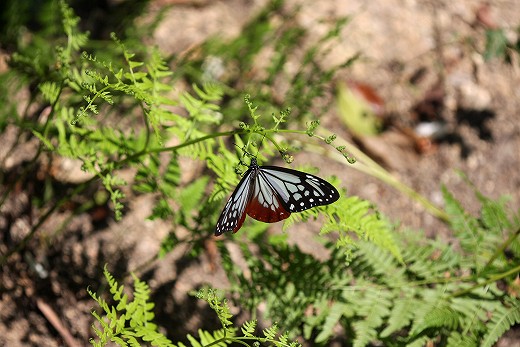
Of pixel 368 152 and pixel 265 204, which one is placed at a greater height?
pixel 265 204

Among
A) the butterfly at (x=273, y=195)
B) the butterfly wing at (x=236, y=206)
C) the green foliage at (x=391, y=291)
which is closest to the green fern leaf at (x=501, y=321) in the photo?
the green foliage at (x=391, y=291)

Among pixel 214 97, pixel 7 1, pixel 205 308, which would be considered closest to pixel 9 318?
pixel 205 308

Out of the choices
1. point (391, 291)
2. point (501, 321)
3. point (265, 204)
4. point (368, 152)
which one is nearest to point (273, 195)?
point (265, 204)

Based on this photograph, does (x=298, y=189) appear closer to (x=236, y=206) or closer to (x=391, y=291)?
(x=236, y=206)

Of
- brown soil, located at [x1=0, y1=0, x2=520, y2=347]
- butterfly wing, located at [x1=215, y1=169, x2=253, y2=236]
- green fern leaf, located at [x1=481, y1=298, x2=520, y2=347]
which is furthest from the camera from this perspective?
brown soil, located at [x1=0, y1=0, x2=520, y2=347]

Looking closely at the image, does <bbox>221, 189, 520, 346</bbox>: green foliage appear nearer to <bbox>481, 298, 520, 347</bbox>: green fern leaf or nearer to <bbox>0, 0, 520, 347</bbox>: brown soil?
<bbox>481, 298, 520, 347</bbox>: green fern leaf

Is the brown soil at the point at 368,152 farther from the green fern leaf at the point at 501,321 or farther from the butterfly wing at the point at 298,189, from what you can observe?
the butterfly wing at the point at 298,189

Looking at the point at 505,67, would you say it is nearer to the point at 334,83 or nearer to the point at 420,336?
the point at 334,83

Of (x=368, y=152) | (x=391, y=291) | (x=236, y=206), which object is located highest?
(x=236, y=206)

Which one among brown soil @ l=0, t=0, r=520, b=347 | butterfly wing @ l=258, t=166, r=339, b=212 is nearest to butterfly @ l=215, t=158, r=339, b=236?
butterfly wing @ l=258, t=166, r=339, b=212
